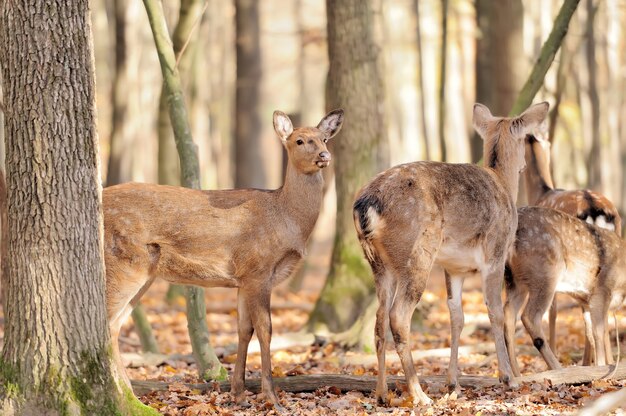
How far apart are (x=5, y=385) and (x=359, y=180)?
6.17m

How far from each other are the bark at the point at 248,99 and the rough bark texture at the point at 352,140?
461 inches

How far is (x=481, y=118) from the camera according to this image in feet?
33.6

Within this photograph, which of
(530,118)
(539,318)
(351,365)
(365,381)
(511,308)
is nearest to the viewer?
(365,381)

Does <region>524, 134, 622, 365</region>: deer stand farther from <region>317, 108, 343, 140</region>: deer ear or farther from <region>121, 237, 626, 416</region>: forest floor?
<region>317, 108, 343, 140</region>: deer ear

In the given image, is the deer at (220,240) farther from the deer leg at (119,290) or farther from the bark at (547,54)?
the bark at (547,54)

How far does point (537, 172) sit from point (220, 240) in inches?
203

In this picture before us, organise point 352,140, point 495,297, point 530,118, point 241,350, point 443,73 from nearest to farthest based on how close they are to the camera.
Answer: point 241,350, point 495,297, point 530,118, point 352,140, point 443,73

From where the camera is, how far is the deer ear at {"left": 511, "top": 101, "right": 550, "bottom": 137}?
31.9 feet

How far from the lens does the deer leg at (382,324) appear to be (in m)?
8.07

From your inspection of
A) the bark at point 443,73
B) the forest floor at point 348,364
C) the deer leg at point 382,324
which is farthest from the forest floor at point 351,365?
the bark at point 443,73

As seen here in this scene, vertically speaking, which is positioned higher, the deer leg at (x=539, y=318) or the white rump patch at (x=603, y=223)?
→ the white rump patch at (x=603, y=223)

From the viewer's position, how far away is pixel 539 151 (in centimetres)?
1222

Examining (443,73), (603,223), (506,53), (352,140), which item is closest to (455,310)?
(603,223)

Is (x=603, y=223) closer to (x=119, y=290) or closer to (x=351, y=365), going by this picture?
(x=351, y=365)
